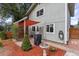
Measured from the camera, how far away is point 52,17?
7.31 feet

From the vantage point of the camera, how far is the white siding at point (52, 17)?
86.4 inches

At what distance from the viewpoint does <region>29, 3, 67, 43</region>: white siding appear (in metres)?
2.19

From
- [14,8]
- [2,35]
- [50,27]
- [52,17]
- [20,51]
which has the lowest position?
[20,51]

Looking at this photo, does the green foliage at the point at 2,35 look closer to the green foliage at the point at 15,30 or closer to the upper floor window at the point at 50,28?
the green foliage at the point at 15,30

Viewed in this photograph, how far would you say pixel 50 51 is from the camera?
7.38 feet

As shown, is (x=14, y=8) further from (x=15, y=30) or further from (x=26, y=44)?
(x=26, y=44)

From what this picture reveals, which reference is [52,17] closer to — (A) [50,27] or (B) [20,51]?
(A) [50,27]

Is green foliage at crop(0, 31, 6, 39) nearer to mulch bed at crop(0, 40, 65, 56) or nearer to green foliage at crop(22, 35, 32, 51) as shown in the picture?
mulch bed at crop(0, 40, 65, 56)

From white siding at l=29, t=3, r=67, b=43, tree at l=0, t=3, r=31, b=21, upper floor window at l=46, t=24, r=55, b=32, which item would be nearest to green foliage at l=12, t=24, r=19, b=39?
tree at l=0, t=3, r=31, b=21

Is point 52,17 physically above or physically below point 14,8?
below

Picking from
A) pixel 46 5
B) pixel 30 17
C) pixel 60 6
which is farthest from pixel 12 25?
pixel 60 6

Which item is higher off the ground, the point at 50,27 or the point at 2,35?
the point at 50,27

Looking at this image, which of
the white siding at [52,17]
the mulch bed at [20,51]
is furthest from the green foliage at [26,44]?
the white siding at [52,17]

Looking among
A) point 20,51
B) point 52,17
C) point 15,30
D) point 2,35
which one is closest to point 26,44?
point 20,51
